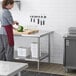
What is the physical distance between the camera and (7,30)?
14.5 feet

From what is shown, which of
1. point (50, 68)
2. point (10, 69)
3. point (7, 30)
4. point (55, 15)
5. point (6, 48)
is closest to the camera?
point (10, 69)

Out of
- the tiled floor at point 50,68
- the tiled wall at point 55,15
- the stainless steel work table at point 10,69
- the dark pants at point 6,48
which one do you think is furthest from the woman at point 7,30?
the stainless steel work table at point 10,69

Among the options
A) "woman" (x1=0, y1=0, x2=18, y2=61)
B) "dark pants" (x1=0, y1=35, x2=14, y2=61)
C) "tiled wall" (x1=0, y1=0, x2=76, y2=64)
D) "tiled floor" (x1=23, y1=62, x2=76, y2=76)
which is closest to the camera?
"woman" (x1=0, y1=0, x2=18, y2=61)

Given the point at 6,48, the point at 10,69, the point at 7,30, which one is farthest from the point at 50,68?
the point at 10,69

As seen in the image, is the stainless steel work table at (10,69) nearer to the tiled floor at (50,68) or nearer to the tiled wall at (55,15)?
the tiled floor at (50,68)

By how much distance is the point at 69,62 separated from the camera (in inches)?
181

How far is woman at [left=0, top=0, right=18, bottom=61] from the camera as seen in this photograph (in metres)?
4.35

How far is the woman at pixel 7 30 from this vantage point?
4.35 metres

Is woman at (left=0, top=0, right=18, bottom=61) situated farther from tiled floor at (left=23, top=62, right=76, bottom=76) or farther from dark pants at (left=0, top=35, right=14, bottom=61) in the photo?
tiled floor at (left=23, top=62, right=76, bottom=76)

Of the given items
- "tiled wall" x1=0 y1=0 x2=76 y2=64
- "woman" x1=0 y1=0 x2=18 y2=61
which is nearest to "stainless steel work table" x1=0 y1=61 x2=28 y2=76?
"woman" x1=0 y1=0 x2=18 y2=61

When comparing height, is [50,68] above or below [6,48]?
below

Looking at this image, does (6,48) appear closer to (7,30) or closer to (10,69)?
(7,30)

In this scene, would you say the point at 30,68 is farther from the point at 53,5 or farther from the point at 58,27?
the point at 53,5

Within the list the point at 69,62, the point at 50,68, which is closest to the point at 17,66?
the point at 69,62
